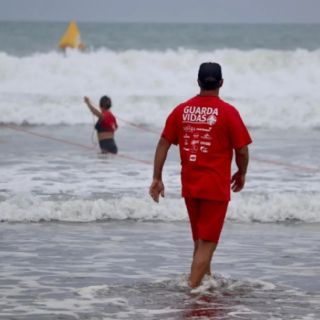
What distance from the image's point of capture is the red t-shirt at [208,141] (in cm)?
702

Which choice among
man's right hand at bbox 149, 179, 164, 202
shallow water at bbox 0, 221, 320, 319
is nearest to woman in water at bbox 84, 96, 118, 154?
shallow water at bbox 0, 221, 320, 319

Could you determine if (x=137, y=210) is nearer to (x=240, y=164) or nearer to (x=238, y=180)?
(x=238, y=180)

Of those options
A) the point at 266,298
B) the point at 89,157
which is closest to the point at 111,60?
the point at 89,157

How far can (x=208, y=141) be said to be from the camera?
705 centimetres

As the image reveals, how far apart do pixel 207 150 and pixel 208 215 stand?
1.40ft

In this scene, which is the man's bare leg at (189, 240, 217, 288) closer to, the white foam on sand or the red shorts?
the red shorts

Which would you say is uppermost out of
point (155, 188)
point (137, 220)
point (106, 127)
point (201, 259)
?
point (106, 127)

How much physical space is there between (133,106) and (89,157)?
34.4ft

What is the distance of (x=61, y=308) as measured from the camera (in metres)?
6.71

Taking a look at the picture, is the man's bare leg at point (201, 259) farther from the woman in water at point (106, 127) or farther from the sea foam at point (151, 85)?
the sea foam at point (151, 85)

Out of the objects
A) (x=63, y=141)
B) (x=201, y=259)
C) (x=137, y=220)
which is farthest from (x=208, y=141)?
(x=63, y=141)

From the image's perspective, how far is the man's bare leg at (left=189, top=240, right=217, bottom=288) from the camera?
721 centimetres

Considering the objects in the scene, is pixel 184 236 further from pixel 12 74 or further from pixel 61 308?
pixel 12 74

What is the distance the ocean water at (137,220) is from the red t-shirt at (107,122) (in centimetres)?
52
